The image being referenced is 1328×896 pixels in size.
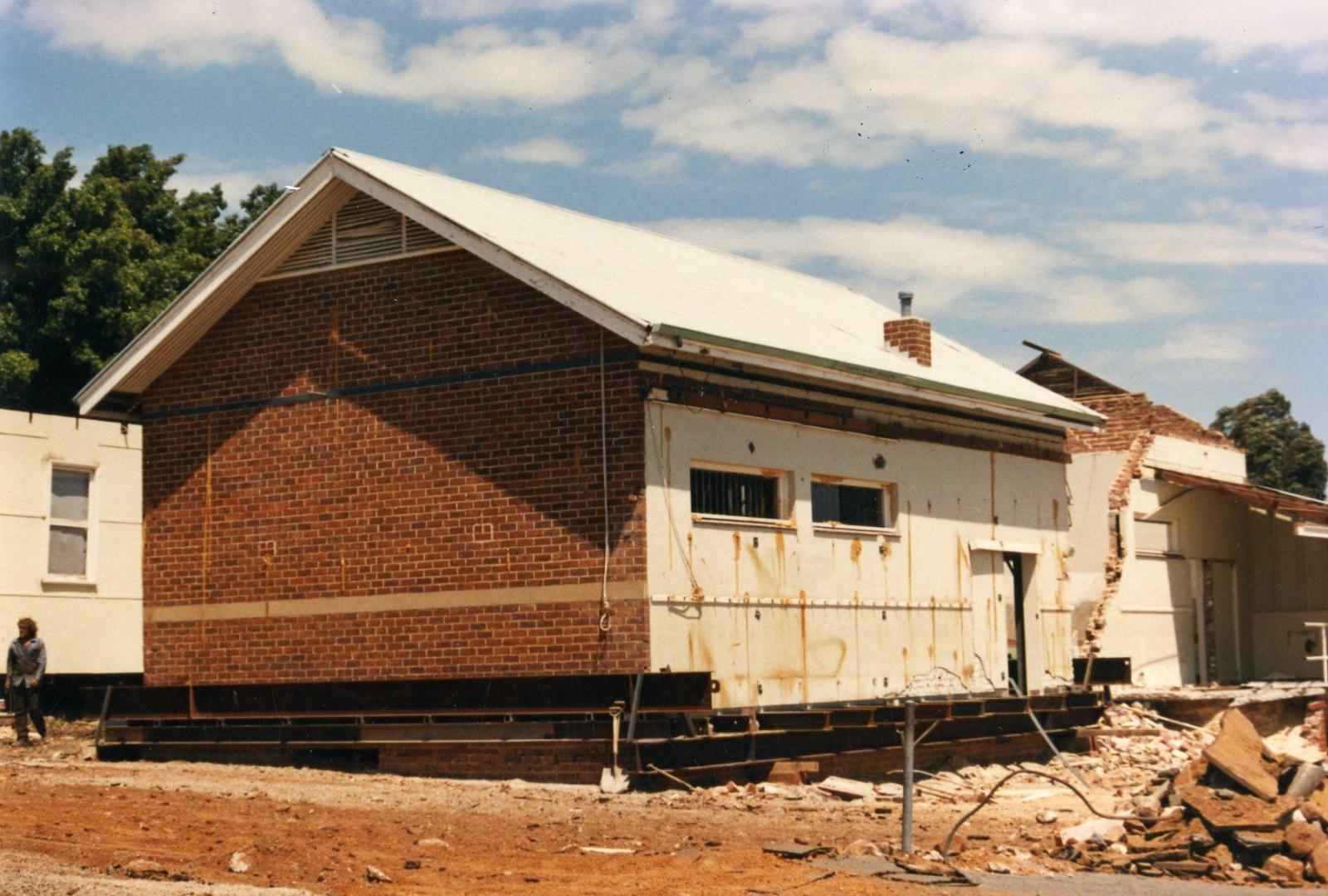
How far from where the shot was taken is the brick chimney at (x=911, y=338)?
2275 centimetres

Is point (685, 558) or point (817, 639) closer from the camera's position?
point (685, 558)

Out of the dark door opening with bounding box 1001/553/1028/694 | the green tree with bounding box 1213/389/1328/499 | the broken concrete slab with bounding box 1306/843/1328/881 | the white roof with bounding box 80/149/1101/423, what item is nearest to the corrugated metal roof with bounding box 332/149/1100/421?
the white roof with bounding box 80/149/1101/423

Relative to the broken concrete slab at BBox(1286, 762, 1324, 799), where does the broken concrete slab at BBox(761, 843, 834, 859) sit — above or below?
below

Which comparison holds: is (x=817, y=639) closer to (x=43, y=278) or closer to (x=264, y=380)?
(x=264, y=380)

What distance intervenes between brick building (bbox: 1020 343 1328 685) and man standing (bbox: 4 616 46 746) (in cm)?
1761

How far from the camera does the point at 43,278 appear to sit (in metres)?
36.6

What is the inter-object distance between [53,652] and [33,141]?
1715 centimetres

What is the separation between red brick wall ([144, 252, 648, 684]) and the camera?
17.2 metres

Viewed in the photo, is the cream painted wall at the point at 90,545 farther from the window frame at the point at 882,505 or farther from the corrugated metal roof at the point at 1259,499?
the corrugated metal roof at the point at 1259,499

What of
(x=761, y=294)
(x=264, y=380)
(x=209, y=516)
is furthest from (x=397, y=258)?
(x=761, y=294)

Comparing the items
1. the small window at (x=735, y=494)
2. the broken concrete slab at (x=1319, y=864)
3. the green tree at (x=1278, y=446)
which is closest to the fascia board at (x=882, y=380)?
the small window at (x=735, y=494)

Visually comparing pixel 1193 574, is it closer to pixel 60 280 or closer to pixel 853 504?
pixel 853 504

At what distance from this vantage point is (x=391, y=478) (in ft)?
60.3

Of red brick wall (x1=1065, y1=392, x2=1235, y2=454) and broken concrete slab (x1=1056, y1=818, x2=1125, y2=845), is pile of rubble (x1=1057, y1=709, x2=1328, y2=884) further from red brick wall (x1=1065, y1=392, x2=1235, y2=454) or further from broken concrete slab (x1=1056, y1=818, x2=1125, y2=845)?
red brick wall (x1=1065, y1=392, x2=1235, y2=454)
